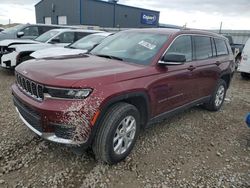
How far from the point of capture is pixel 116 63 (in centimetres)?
331

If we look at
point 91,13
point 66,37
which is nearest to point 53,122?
point 66,37

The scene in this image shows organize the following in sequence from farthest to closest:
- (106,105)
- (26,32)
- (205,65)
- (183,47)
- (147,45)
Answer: (26,32), (205,65), (183,47), (147,45), (106,105)

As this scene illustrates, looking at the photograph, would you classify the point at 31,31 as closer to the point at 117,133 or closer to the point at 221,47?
the point at 221,47

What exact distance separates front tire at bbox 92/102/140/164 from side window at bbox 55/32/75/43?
6668 mm

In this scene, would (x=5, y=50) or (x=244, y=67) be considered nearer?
(x=5, y=50)

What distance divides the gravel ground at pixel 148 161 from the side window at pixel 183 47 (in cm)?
138

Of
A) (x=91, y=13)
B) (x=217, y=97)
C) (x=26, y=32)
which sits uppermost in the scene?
(x=91, y=13)

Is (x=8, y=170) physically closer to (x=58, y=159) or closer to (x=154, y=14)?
(x=58, y=159)

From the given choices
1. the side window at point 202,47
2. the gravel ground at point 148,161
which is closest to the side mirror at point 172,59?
the side window at point 202,47

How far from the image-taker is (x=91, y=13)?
25797 mm

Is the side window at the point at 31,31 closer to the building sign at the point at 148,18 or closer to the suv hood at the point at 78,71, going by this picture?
the suv hood at the point at 78,71

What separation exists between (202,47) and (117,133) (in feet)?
8.60

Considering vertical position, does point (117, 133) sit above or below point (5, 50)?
below

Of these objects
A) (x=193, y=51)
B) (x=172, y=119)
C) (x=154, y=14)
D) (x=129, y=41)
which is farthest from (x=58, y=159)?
(x=154, y=14)
